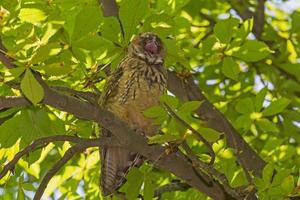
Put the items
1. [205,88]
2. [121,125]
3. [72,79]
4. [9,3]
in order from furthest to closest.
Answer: [205,88] < [72,79] < [9,3] < [121,125]

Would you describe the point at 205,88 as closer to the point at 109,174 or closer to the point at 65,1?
the point at 109,174

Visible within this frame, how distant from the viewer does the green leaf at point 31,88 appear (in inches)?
81.3

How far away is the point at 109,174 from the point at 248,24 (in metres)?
1.21

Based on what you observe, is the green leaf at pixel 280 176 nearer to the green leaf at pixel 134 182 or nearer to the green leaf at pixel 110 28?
the green leaf at pixel 134 182

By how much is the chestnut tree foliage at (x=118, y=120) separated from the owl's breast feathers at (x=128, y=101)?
17 cm

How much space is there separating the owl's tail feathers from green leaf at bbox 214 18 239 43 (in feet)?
2.82

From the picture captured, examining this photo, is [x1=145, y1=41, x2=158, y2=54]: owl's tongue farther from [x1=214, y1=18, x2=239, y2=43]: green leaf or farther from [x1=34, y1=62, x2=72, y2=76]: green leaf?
[x1=34, y1=62, x2=72, y2=76]: green leaf

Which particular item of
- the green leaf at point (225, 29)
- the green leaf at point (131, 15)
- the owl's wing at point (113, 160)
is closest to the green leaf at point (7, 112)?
the owl's wing at point (113, 160)

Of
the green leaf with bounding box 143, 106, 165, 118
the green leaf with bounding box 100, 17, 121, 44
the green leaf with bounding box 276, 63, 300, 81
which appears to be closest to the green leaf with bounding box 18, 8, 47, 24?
the green leaf with bounding box 100, 17, 121, 44

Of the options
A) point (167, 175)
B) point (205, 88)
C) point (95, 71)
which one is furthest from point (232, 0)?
point (95, 71)

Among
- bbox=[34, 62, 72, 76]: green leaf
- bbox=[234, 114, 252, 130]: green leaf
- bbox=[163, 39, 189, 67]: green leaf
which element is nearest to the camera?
bbox=[34, 62, 72, 76]: green leaf

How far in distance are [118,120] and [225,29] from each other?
3.00 ft

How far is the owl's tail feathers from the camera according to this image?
3.59 m

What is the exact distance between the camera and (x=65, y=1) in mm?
3033
